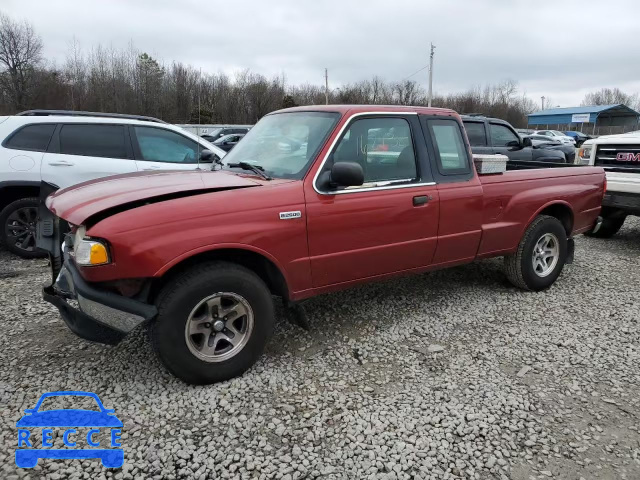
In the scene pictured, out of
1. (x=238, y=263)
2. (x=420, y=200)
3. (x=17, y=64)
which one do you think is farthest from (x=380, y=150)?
(x=17, y=64)

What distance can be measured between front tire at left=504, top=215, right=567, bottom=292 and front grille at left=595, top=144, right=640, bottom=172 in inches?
101

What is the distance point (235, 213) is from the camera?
2934 millimetres

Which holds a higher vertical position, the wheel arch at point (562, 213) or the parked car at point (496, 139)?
the parked car at point (496, 139)

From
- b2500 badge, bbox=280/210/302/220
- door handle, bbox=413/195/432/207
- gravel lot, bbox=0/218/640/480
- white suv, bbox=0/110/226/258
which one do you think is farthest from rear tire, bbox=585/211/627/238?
white suv, bbox=0/110/226/258

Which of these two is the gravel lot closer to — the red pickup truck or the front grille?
the red pickup truck

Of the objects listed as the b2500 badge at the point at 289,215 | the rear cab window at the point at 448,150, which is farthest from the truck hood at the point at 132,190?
the rear cab window at the point at 448,150

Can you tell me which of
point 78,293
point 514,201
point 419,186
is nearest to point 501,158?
point 514,201

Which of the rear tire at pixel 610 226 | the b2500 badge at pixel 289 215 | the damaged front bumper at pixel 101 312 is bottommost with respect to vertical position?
the rear tire at pixel 610 226

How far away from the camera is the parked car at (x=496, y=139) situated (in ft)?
30.6

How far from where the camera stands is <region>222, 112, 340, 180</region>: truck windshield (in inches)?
135

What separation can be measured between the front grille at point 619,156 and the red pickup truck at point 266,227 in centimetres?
312

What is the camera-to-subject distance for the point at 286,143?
3.69m

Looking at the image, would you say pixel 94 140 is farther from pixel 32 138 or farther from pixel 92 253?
pixel 92 253

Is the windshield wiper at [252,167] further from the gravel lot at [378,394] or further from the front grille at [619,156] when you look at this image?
the front grille at [619,156]
